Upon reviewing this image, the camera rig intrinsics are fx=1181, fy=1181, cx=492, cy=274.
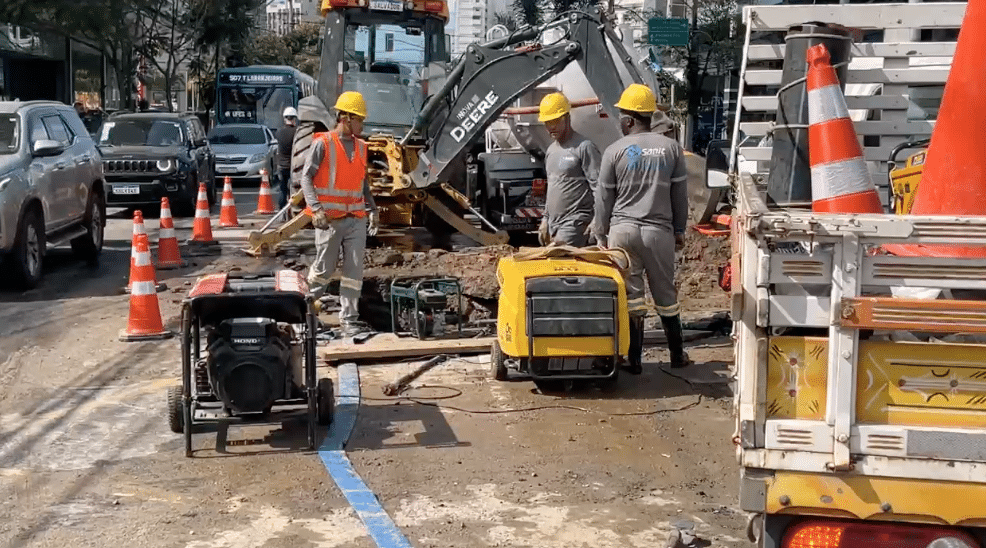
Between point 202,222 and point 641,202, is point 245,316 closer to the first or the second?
point 641,202

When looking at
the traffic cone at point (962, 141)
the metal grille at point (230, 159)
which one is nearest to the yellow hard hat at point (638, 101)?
the traffic cone at point (962, 141)

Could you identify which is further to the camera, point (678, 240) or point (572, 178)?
point (572, 178)

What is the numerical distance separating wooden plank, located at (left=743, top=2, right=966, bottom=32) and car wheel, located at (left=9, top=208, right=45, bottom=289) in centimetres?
838

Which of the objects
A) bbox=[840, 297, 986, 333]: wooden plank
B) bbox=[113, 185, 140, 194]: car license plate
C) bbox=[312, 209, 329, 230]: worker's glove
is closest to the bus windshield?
bbox=[113, 185, 140, 194]: car license plate

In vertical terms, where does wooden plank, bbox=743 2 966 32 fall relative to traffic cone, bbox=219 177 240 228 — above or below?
above

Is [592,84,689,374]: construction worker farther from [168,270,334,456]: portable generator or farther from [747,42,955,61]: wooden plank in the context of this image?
[168,270,334,456]: portable generator

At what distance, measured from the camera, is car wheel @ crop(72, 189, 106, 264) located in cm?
1426

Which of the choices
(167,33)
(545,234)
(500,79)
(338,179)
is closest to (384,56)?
(500,79)

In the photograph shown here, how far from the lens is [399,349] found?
8.68m

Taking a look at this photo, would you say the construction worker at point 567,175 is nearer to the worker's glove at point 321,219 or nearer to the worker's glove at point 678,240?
the worker's glove at point 678,240

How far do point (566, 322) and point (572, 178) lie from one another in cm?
168

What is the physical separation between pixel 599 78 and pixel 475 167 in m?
5.46

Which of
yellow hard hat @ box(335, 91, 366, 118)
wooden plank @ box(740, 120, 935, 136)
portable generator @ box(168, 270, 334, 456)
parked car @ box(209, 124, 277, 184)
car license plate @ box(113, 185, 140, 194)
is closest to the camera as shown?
portable generator @ box(168, 270, 334, 456)

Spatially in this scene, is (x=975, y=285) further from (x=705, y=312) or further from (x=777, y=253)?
(x=705, y=312)
